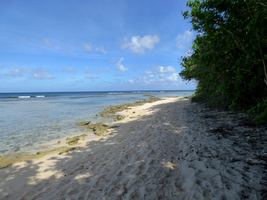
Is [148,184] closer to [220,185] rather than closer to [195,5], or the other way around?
[220,185]

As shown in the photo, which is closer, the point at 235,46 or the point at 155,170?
the point at 155,170

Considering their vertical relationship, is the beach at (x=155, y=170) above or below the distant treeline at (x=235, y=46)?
below

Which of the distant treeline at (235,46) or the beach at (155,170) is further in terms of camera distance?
the distant treeline at (235,46)

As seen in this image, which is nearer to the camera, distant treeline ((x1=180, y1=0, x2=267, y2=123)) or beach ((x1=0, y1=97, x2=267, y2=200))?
beach ((x1=0, y1=97, x2=267, y2=200))

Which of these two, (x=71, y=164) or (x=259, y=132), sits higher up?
(x=259, y=132)

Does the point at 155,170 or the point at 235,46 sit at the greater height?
the point at 235,46

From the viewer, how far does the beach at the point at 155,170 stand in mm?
4613

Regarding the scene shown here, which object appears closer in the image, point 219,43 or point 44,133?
point 219,43

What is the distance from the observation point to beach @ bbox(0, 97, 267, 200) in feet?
15.1

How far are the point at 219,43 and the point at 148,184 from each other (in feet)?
20.6

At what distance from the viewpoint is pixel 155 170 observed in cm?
574

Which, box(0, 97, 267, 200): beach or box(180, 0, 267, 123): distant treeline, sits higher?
box(180, 0, 267, 123): distant treeline

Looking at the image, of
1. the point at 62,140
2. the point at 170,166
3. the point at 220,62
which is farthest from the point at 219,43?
the point at 62,140

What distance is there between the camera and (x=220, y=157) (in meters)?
6.06
